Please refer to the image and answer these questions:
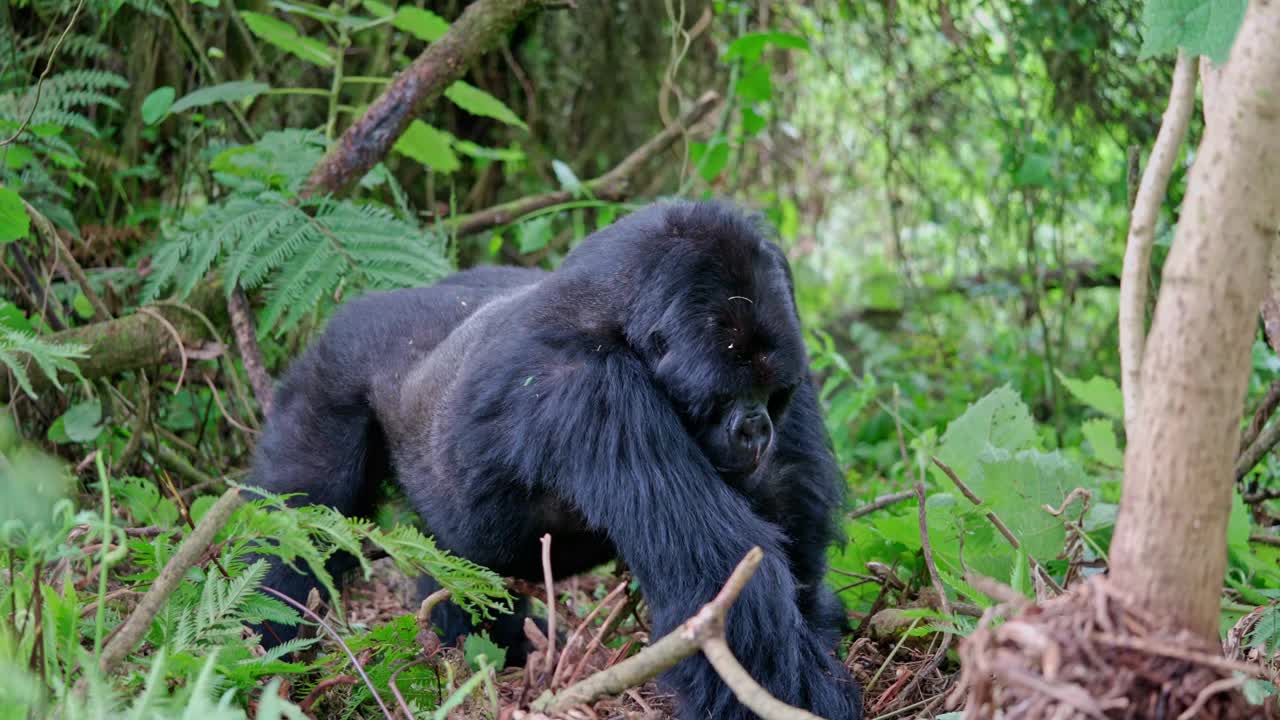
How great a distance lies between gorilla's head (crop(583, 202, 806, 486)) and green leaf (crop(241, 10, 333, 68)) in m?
1.86

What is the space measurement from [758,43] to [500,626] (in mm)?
2137

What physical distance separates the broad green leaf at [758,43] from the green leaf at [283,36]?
136 cm

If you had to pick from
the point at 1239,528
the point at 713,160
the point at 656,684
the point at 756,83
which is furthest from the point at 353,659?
the point at 756,83

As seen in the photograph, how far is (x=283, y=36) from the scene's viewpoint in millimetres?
3709

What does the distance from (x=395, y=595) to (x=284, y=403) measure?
0.84m

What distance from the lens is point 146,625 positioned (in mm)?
1764

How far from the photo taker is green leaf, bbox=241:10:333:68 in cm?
369

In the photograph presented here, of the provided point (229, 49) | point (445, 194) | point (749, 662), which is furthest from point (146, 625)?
point (445, 194)

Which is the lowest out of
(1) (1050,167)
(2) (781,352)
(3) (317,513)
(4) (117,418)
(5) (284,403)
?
(4) (117,418)

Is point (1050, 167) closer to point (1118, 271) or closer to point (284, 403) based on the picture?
point (1118, 271)

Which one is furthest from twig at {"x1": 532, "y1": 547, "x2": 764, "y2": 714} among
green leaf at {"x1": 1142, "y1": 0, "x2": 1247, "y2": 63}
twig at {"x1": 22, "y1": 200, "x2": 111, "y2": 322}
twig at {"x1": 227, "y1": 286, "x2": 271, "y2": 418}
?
twig at {"x1": 22, "y1": 200, "x2": 111, "y2": 322}

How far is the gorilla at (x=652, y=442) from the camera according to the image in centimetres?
217

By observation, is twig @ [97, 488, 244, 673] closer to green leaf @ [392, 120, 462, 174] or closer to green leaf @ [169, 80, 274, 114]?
green leaf @ [169, 80, 274, 114]

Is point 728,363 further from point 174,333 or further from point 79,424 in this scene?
point 79,424
